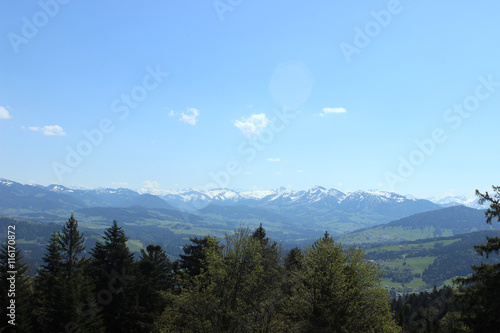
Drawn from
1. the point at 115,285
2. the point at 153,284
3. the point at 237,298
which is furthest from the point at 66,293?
the point at 237,298

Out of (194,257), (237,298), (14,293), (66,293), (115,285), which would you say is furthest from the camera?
(194,257)

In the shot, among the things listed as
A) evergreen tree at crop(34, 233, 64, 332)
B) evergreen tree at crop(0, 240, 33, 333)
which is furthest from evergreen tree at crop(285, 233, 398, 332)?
evergreen tree at crop(0, 240, 33, 333)

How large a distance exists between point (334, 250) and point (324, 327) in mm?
6690

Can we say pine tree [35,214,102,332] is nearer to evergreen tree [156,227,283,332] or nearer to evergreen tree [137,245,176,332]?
evergreen tree [137,245,176,332]

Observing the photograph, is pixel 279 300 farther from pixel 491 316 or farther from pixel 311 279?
pixel 491 316

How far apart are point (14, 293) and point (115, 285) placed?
10318 mm

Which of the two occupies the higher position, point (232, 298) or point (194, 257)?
point (194, 257)

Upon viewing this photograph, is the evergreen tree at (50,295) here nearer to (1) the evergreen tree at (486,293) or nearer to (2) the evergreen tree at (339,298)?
(2) the evergreen tree at (339,298)

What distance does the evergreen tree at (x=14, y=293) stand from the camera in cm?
2608

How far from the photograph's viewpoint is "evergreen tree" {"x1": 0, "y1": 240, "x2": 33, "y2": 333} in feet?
85.6

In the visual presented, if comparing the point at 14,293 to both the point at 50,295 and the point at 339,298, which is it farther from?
the point at 339,298

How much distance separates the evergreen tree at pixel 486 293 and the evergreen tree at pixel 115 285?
33131mm

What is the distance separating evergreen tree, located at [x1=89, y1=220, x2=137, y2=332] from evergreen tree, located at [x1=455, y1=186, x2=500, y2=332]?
33131 millimetres

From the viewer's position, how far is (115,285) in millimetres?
35375
